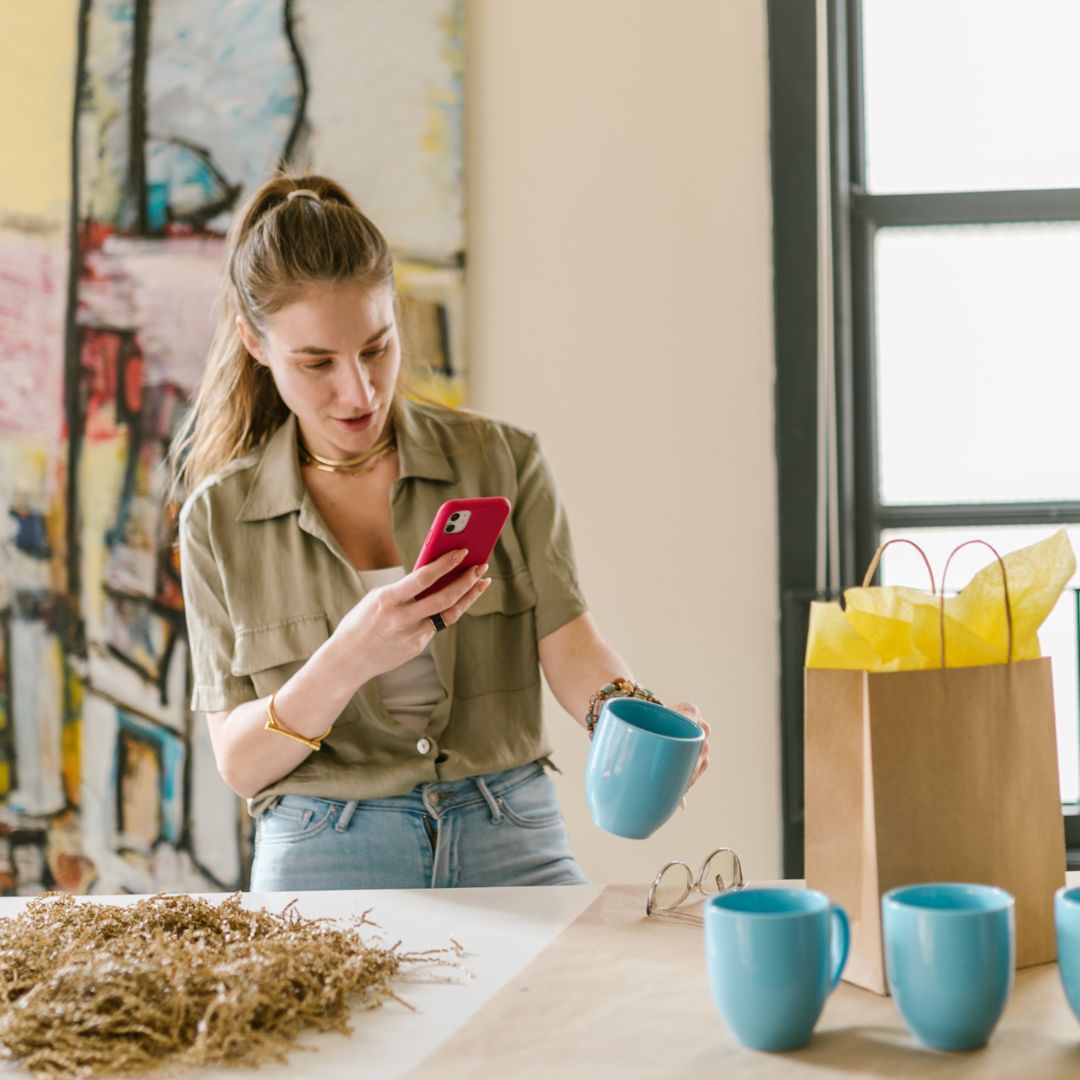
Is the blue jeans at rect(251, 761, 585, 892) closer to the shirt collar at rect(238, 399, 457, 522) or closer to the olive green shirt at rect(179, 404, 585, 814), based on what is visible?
the olive green shirt at rect(179, 404, 585, 814)

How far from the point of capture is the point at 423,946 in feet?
Result: 3.43

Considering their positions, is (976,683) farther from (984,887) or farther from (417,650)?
(417,650)

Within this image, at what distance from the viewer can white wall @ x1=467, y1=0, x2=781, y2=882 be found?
87.0 inches

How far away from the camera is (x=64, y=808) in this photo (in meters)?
2.25

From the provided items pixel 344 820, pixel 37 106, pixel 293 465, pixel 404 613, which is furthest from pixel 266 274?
pixel 37 106

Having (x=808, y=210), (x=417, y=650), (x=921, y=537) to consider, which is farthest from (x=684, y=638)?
(x=417, y=650)

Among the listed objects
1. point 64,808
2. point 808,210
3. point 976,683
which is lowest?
point 64,808

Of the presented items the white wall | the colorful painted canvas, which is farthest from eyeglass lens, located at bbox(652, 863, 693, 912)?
the colorful painted canvas

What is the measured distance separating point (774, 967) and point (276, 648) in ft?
2.96

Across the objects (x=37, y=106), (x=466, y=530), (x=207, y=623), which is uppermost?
(x=37, y=106)

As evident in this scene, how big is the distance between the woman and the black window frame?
0.70 metres

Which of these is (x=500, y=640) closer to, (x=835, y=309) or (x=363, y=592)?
(x=363, y=592)

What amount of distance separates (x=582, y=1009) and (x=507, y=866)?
0.58 metres

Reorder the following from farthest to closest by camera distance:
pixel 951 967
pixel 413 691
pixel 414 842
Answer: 1. pixel 413 691
2. pixel 414 842
3. pixel 951 967
